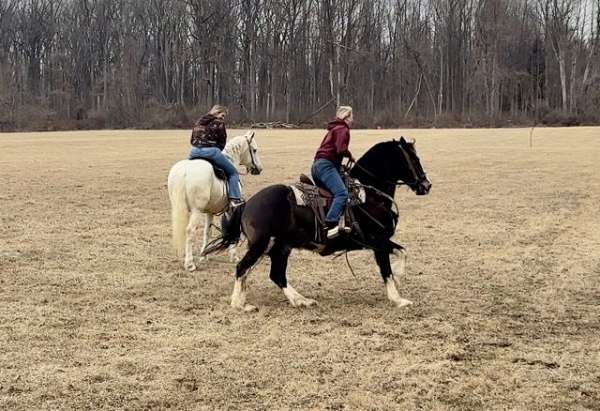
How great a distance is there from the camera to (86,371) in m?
6.09

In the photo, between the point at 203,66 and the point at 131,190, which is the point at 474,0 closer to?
the point at 203,66

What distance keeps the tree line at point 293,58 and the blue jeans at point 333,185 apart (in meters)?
55.9

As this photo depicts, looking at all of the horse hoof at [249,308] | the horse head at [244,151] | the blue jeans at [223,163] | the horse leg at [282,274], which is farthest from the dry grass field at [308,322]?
the horse head at [244,151]

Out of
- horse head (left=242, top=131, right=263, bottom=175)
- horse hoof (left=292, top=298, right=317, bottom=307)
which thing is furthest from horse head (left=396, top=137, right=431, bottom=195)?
horse head (left=242, top=131, right=263, bottom=175)

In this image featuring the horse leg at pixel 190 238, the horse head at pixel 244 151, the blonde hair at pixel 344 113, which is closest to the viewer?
the blonde hair at pixel 344 113

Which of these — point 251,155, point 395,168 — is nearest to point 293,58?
point 251,155

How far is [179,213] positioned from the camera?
10273mm

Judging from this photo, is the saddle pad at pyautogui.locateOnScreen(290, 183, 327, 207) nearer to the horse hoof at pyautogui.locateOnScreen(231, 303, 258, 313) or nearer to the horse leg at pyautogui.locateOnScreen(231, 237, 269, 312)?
the horse leg at pyautogui.locateOnScreen(231, 237, 269, 312)

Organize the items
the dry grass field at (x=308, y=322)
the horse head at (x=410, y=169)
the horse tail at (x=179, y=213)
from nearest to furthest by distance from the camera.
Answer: the dry grass field at (x=308, y=322)
the horse head at (x=410, y=169)
the horse tail at (x=179, y=213)

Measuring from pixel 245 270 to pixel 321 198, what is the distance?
46.4 inches

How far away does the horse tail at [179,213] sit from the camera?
33.7 feet

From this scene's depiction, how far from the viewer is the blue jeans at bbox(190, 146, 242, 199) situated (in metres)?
10.7

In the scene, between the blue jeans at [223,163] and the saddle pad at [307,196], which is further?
the blue jeans at [223,163]

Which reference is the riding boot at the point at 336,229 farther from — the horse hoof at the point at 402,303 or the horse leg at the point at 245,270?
the horse hoof at the point at 402,303
